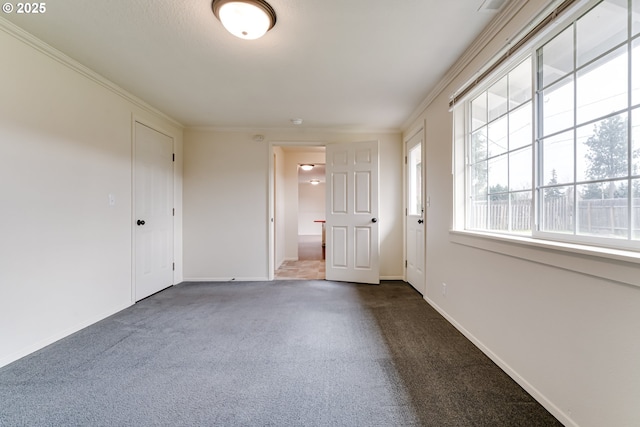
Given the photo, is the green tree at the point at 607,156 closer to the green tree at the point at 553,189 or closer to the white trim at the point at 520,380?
the green tree at the point at 553,189

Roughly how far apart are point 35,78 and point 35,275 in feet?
4.88

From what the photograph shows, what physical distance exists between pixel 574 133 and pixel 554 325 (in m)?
0.98

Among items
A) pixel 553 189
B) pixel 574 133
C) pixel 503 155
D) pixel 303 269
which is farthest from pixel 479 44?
pixel 303 269

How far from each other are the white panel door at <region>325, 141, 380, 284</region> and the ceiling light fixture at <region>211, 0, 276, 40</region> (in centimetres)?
230

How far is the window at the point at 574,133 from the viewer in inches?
43.2

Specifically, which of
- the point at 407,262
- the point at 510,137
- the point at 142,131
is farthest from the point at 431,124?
the point at 142,131

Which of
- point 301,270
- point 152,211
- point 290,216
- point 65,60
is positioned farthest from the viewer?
point 290,216

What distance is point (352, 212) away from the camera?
3840mm

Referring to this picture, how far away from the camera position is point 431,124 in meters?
2.88

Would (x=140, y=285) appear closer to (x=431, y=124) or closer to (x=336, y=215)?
(x=336, y=215)

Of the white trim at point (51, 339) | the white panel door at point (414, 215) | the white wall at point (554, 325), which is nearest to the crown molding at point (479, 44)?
the white wall at point (554, 325)

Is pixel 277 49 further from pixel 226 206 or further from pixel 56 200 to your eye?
pixel 226 206

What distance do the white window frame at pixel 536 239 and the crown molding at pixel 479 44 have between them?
0.80 ft

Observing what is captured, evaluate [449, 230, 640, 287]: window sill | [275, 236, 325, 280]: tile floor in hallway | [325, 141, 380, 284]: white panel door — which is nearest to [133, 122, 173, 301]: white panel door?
[275, 236, 325, 280]: tile floor in hallway
